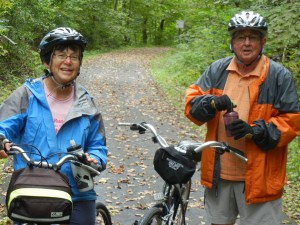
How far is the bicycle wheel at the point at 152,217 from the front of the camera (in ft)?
11.8

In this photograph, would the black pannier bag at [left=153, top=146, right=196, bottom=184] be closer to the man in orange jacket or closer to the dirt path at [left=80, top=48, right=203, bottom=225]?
the man in orange jacket

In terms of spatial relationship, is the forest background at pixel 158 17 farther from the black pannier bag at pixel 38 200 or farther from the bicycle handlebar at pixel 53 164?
the black pannier bag at pixel 38 200

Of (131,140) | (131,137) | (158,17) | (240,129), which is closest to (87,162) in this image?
(240,129)

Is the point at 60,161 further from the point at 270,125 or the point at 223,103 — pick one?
the point at 270,125

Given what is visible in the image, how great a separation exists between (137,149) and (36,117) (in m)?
6.95

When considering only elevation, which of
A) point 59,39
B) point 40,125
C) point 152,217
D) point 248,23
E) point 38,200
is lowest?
point 152,217

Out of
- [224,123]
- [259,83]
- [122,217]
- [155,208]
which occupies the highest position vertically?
[259,83]

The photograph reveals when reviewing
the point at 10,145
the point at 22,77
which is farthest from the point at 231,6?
the point at 10,145

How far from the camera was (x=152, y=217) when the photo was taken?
3662 millimetres

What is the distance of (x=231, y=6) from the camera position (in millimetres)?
14516

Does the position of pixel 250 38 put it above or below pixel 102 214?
above

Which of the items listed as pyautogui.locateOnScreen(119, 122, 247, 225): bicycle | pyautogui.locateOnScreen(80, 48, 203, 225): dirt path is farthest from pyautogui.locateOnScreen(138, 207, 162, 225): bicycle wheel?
pyautogui.locateOnScreen(80, 48, 203, 225): dirt path

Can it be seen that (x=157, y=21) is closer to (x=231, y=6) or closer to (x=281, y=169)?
(x=231, y=6)

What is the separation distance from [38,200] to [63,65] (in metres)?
1.08
